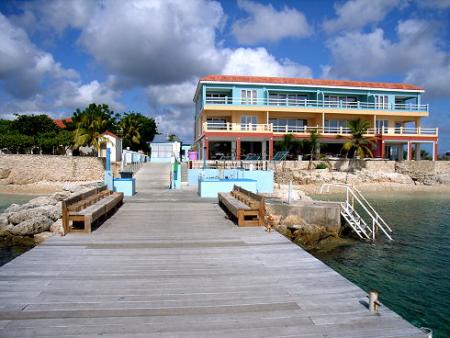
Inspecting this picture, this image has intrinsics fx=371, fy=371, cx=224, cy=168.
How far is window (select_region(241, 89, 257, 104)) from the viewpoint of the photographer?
1646 inches

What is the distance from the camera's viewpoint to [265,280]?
6043 mm

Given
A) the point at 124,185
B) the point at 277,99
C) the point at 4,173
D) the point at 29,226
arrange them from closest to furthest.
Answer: the point at 29,226 < the point at 124,185 < the point at 4,173 < the point at 277,99

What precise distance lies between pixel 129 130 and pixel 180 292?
58.1m

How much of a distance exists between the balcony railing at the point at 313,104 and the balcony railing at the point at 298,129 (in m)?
2.55

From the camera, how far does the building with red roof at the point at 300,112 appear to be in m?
41.0

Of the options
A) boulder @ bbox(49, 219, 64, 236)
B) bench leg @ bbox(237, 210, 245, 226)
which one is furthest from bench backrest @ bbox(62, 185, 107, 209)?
bench leg @ bbox(237, 210, 245, 226)

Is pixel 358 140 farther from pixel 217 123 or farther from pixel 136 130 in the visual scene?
pixel 136 130

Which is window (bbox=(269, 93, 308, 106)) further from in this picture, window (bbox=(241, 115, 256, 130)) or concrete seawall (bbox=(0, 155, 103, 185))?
concrete seawall (bbox=(0, 155, 103, 185))

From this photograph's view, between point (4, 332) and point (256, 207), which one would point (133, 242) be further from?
point (4, 332)

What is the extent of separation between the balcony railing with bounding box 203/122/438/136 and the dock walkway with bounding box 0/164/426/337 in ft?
102

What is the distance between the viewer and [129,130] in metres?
61.0

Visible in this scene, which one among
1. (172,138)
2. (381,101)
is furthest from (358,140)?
(172,138)

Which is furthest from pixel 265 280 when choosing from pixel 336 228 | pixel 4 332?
pixel 336 228

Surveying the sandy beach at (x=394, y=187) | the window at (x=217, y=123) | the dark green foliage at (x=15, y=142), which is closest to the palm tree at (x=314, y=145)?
the sandy beach at (x=394, y=187)
